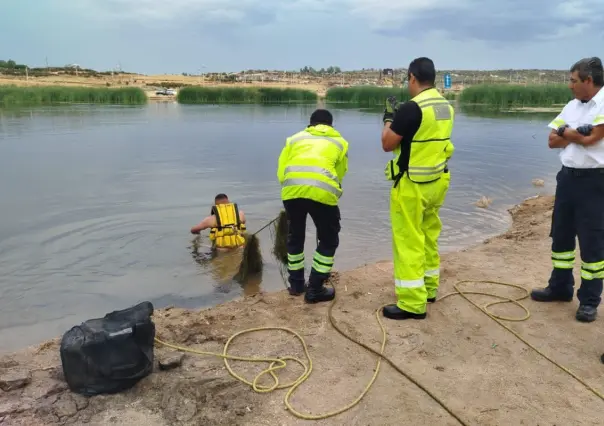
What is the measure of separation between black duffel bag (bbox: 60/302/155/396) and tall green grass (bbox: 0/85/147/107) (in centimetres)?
3901

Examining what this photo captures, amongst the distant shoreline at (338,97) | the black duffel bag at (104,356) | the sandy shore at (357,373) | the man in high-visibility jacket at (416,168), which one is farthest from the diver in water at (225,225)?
the distant shoreline at (338,97)

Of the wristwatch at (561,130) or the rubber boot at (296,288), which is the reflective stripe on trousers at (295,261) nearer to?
the rubber boot at (296,288)

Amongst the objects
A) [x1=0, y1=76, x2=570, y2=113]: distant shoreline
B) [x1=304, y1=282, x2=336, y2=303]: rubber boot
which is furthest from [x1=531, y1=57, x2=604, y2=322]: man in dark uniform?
[x1=0, y1=76, x2=570, y2=113]: distant shoreline

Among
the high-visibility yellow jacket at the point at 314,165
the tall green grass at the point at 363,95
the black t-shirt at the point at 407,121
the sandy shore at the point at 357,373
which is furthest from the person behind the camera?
the tall green grass at the point at 363,95

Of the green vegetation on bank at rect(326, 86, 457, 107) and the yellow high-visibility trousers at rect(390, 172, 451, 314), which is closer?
the yellow high-visibility trousers at rect(390, 172, 451, 314)

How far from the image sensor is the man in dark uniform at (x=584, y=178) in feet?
14.9

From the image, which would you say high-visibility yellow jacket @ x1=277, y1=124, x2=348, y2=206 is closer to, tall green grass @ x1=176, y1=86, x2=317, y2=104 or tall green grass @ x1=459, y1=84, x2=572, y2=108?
tall green grass @ x1=459, y1=84, x2=572, y2=108

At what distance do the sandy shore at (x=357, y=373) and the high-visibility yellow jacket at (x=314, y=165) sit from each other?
1.15 metres

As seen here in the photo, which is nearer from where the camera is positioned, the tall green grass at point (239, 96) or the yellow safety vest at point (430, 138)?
the yellow safety vest at point (430, 138)

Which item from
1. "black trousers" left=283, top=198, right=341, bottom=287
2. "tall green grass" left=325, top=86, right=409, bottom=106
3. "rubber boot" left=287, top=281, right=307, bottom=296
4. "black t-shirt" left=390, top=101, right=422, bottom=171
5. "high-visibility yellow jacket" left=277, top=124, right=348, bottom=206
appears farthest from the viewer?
"tall green grass" left=325, top=86, right=409, bottom=106

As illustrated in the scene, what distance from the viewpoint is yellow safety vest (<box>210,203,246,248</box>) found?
8148mm

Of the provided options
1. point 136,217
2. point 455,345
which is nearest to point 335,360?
point 455,345

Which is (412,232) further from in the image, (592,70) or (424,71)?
(592,70)

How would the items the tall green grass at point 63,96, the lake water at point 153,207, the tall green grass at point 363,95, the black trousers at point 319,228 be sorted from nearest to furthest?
the black trousers at point 319,228 < the lake water at point 153,207 < the tall green grass at point 63,96 < the tall green grass at point 363,95
